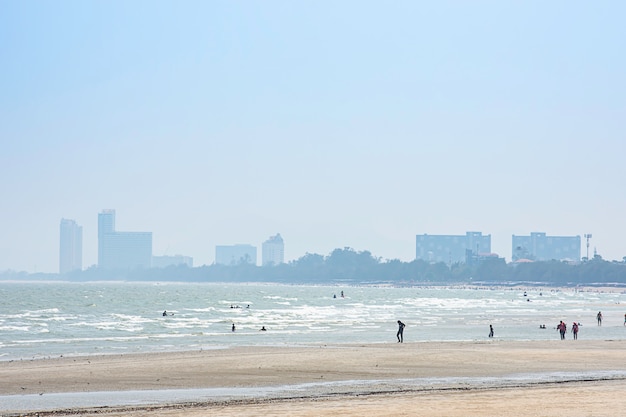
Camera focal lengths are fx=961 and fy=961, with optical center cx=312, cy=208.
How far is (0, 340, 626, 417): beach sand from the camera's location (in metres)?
25.5

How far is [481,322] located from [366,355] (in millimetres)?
46553

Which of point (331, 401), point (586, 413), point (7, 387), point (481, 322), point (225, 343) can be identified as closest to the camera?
point (586, 413)

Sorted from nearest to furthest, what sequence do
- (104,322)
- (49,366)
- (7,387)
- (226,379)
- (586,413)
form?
(586,413) < (7,387) < (226,379) < (49,366) < (104,322)

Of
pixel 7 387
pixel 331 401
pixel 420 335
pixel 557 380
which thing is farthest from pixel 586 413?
pixel 420 335

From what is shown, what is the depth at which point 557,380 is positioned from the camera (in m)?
33.7

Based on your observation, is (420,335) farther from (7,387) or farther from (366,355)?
(7,387)

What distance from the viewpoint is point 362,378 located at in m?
35.3

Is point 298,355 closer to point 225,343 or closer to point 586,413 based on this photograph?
point 225,343

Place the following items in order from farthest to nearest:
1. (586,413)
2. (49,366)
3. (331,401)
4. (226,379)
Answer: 1. (49,366)
2. (226,379)
3. (331,401)
4. (586,413)

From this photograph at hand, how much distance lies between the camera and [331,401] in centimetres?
2738

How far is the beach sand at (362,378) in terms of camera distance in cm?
2547

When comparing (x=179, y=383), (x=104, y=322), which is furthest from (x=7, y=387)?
(x=104, y=322)

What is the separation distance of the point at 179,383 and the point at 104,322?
173 feet

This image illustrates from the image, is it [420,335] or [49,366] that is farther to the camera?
[420,335]
